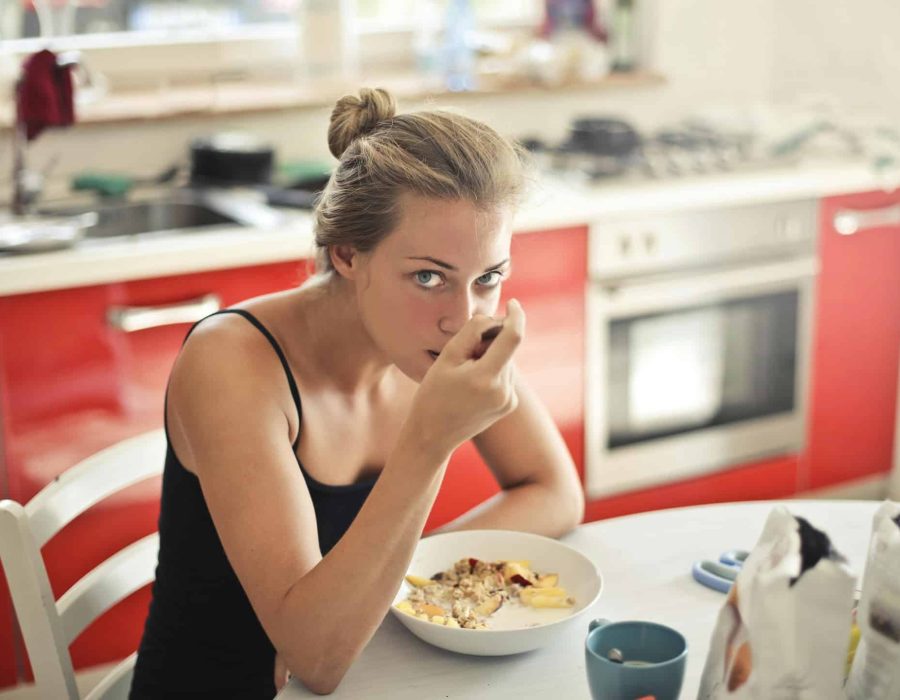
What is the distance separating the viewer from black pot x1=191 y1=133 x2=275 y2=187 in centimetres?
257

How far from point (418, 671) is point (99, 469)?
0.48 meters

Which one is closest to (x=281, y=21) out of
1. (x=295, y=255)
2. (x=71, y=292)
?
(x=295, y=255)

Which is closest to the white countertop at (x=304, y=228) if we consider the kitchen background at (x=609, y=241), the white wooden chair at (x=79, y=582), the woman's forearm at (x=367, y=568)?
the kitchen background at (x=609, y=241)

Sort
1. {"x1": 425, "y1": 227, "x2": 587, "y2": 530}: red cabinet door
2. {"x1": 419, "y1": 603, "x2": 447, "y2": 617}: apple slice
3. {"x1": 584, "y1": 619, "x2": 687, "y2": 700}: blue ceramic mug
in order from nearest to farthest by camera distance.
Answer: {"x1": 584, "y1": 619, "x2": 687, "y2": 700}: blue ceramic mug
{"x1": 419, "y1": 603, "x2": 447, "y2": 617}: apple slice
{"x1": 425, "y1": 227, "x2": 587, "y2": 530}: red cabinet door

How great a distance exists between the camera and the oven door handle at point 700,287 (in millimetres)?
2561

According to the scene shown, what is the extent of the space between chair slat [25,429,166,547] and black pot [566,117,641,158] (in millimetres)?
1616

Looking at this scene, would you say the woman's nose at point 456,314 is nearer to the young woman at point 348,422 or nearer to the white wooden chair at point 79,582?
the young woman at point 348,422

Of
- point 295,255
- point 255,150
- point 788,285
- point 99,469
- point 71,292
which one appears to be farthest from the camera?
point 788,285

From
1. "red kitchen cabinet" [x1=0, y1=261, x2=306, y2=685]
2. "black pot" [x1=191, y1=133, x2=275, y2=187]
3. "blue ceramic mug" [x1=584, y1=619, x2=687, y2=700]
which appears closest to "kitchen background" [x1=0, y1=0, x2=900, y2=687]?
"red kitchen cabinet" [x1=0, y1=261, x2=306, y2=685]

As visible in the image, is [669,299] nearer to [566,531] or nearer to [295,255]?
[295,255]

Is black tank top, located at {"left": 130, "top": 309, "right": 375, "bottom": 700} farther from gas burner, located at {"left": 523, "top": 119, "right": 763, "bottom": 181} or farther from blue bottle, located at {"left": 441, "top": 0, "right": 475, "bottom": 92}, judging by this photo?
blue bottle, located at {"left": 441, "top": 0, "right": 475, "bottom": 92}

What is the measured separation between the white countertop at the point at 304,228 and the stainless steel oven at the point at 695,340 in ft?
0.13

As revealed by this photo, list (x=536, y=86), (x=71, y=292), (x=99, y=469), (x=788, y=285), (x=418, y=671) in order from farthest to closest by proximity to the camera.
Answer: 1. (x=536, y=86)
2. (x=788, y=285)
3. (x=71, y=292)
4. (x=99, y=469)
5. (x=418, y=671)

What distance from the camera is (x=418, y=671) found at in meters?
1.07
